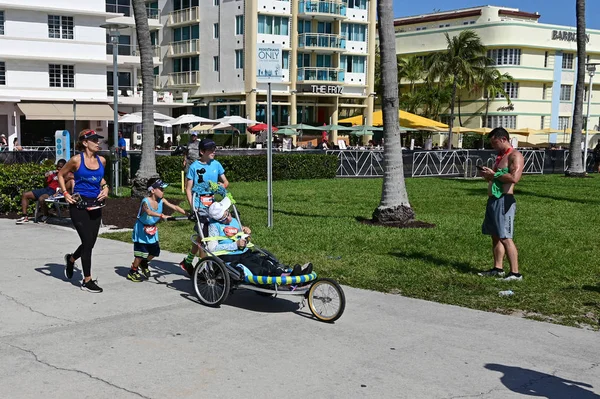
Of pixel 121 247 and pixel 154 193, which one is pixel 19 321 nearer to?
pixel 154 193

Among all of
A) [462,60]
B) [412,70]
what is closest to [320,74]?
[462,60]

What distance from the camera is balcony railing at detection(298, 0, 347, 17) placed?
175 feet

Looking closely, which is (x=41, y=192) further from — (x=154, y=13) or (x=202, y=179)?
(x=154, y=13)

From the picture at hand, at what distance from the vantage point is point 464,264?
32.3ft

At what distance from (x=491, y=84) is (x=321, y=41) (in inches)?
572

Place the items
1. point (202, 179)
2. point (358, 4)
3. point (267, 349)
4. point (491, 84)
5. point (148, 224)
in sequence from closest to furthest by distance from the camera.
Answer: point (267, 349) → point (202, 179) → point (148, 224) → point (358, 4) → point (491, 84)

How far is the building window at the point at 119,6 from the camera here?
48.0m

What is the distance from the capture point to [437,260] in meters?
10.1

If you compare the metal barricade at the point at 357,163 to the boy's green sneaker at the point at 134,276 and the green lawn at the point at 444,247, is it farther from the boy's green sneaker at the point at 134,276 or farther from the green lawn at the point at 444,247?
the boy's green sneaker at the point at 134,276

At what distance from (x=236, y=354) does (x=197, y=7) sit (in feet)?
168

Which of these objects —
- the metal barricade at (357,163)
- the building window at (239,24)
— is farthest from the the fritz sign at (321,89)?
the metal barricade at (357,163)

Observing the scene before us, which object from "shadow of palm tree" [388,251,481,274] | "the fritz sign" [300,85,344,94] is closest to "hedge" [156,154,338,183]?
"shadow of palm tree" [388,251,481,274]

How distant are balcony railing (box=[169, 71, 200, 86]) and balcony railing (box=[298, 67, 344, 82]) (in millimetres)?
7967

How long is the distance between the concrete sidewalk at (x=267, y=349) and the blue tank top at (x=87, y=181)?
1171mm
